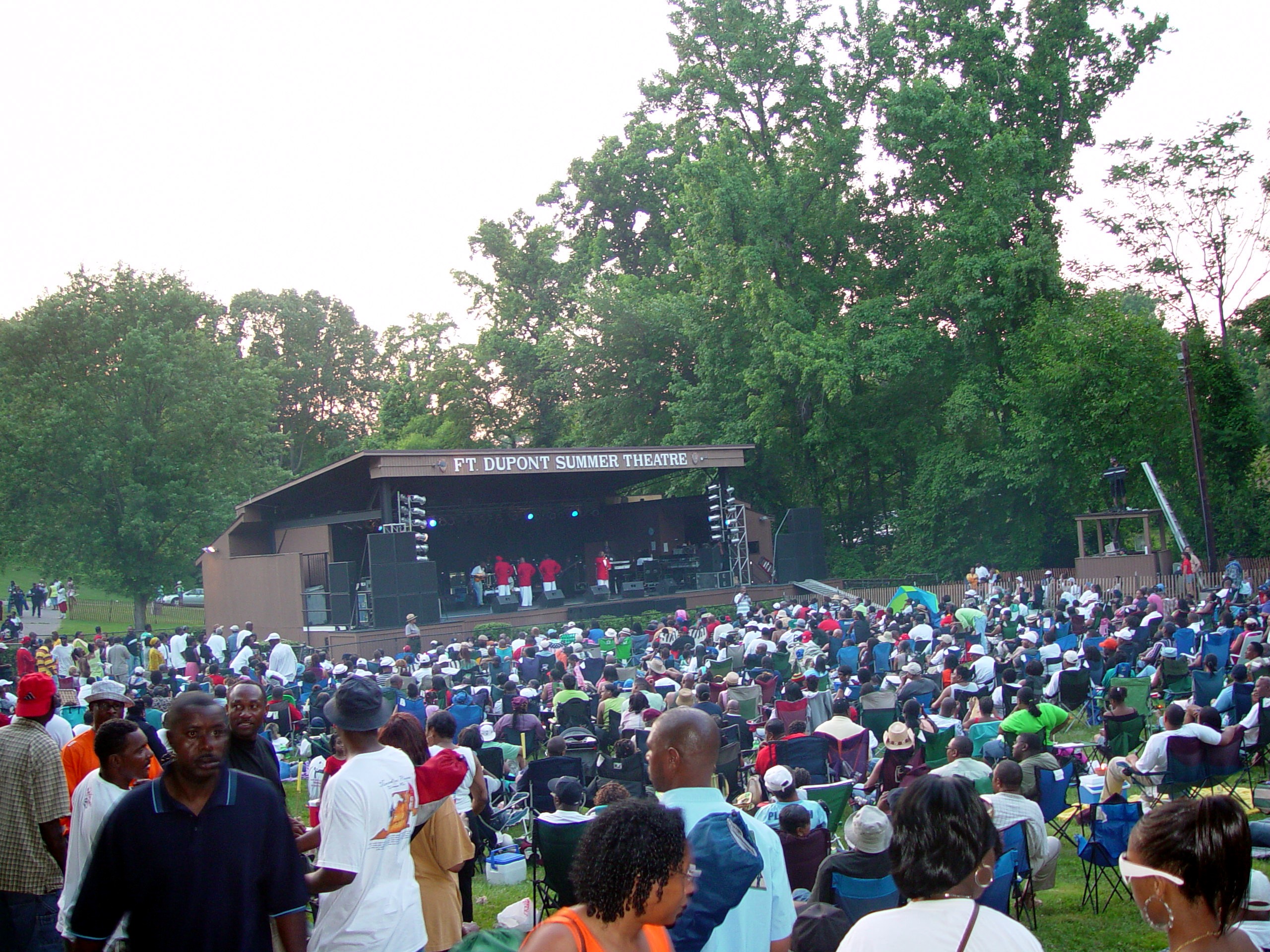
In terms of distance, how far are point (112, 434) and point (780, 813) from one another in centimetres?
2814

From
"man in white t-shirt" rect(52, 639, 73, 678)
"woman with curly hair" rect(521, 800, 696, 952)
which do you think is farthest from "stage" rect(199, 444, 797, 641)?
"woman with curly hair" rect(521, 800, 696, 952)

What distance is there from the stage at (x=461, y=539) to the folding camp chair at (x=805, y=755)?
44.2ft

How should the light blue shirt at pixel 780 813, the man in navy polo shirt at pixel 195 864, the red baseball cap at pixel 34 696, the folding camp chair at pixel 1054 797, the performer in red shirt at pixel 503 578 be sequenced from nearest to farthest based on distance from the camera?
1. the man in navy polo shirt at pixel 195 864
2. the red baseball cap at pixel 34 696
3. the light blue shirt at pixel 780 813
4. the folding camp chair at pixel 1054 797
5. the performer in red shirt at pixel 503 578

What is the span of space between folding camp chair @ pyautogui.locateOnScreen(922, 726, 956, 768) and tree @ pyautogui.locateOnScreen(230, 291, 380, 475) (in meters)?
42.4

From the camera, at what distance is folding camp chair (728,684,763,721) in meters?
9.71

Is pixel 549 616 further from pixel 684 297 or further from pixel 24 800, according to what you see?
pixel 24 800

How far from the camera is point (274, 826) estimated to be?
→ 2568mm

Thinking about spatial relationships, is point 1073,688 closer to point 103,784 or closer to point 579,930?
point 103,784

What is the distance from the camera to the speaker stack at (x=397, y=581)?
64.6 feet

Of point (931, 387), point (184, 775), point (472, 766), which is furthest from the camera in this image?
point (931, 387)

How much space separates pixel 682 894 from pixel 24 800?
2.85 metres

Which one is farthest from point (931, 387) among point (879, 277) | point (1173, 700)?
point (1173, 700)

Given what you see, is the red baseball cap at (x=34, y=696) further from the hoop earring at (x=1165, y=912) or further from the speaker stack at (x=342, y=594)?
the speaker stack at (x=342, y=594)

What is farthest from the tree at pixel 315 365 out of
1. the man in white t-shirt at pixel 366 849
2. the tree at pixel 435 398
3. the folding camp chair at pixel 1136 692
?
the man in white t-shirt at pixel 366 849
